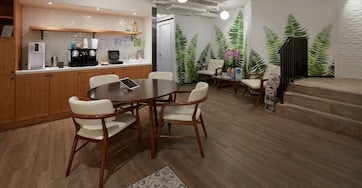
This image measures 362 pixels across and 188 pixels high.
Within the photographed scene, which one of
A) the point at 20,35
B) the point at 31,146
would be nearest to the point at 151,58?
the point at 20,35

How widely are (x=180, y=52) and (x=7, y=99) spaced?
496cm

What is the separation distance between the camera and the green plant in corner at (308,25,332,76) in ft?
16.2

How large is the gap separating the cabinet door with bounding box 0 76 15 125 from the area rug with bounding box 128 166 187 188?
8.87ft

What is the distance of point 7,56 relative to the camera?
131 inches

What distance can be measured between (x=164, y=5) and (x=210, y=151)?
4.26 meters

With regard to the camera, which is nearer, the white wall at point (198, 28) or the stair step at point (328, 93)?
the stair step at point (328, 93)

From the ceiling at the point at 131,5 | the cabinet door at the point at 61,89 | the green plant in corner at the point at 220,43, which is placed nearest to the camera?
the cabinet door at the point at 61,89

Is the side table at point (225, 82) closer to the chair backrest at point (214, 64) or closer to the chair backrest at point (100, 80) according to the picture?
the chair backrest at point (214, 64)

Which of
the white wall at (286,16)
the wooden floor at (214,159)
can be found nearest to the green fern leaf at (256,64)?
the white wall at (286,16)

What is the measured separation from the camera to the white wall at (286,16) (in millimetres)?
4855

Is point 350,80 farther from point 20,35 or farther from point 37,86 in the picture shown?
point 20,35

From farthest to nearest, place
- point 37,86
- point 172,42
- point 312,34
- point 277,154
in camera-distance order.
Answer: point 172,42, point 312,34, point 37,86, point 277,154

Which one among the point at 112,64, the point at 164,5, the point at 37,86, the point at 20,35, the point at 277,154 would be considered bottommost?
the point at 277,154

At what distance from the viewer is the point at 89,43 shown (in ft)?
15.4
